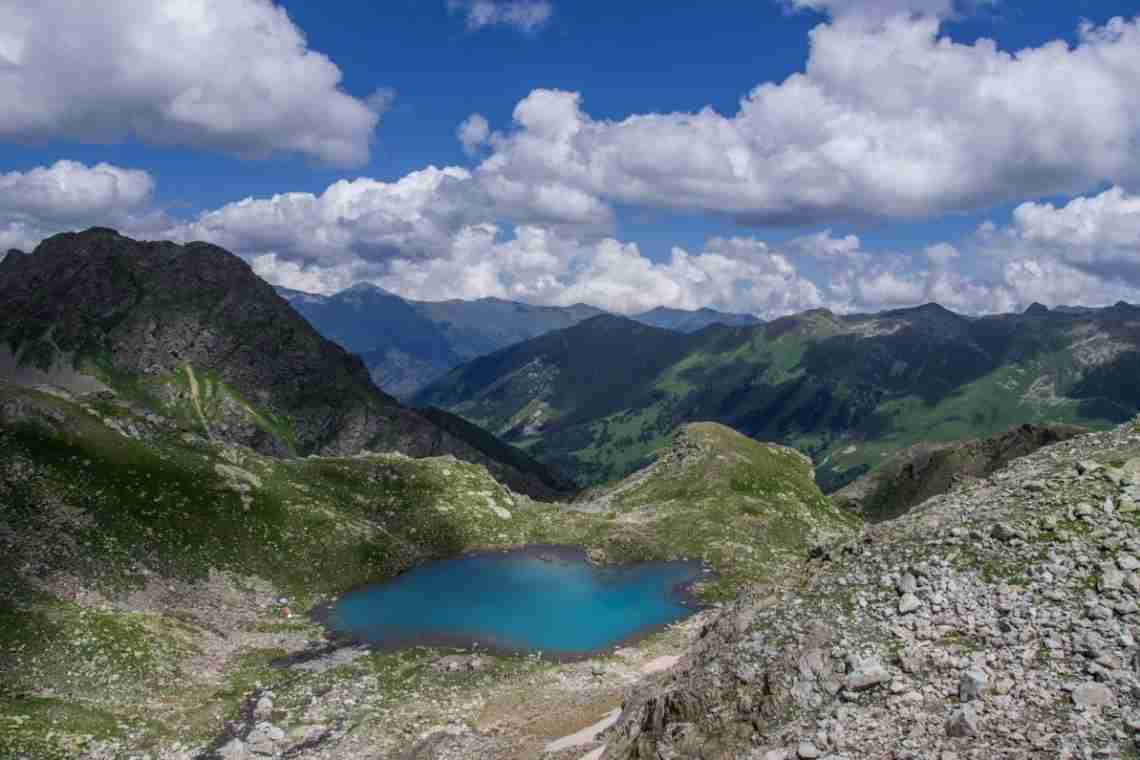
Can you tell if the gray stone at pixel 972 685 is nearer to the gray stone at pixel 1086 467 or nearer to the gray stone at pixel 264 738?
the gray stone at pixel 1086 467

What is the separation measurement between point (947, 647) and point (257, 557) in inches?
2810

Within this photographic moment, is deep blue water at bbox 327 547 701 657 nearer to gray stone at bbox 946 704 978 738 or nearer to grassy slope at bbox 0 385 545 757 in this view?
grassy slope at bbox 0 385 545 757

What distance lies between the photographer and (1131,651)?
24.3m

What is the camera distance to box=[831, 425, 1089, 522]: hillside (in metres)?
159

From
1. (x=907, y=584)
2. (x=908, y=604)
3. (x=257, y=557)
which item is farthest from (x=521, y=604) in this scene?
(x=908, y=604)

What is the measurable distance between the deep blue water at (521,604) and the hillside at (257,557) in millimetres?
3326

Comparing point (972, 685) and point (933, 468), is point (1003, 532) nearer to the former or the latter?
point (972, 685)

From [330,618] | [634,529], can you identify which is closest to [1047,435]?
[634,529]

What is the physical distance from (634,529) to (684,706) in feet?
231

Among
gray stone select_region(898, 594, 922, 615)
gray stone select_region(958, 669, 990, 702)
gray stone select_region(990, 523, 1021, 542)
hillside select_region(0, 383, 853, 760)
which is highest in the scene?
gray stone select_region(990, 523, 1021, 542)

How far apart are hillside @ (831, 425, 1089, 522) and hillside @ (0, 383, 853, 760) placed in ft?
177

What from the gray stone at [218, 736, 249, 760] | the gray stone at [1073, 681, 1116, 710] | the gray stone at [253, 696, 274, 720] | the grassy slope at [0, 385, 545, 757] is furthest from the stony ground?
the grassy slope at [0, 385, 545, 757]

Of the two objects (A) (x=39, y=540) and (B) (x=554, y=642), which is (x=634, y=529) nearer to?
(B) (x=554, y=642)

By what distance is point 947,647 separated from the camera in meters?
27.3
